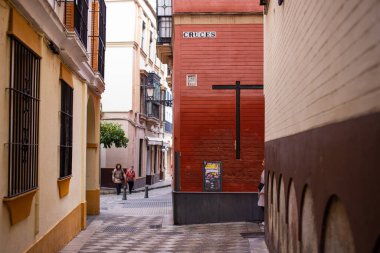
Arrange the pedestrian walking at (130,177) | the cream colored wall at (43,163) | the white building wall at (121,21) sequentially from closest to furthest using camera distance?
the cream colored wall at (43,163)
the pedestrian walking at (130,177)
the white building wall at (121,21)

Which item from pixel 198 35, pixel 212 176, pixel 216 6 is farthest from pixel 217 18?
pixel 212 176

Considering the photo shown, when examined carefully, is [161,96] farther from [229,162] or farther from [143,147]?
[229,162]

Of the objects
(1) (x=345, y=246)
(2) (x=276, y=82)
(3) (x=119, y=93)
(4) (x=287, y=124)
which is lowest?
(1) (x=345, y=246)

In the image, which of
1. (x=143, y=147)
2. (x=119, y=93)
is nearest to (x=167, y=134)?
(x=143, y=147)

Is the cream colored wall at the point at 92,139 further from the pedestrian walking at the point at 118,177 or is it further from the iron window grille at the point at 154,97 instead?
the iron window grille at the point at 154,97

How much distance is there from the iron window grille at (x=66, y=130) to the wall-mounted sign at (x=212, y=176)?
4.58 m

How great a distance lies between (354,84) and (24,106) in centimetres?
515

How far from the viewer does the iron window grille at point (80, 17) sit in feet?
38.1

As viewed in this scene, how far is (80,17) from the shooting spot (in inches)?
482

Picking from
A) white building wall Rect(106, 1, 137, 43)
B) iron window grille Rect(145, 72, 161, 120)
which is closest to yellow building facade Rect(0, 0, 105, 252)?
white building wall Rect(106, 1, 137, 43)

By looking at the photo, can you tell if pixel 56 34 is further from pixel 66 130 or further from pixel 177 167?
pixel 177 167

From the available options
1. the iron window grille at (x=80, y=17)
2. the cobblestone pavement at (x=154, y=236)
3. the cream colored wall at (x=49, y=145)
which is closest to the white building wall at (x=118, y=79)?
the cobblestone pavement at (x=154, y=236)

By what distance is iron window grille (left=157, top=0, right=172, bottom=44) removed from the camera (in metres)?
20.2

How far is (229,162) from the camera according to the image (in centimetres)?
1537
